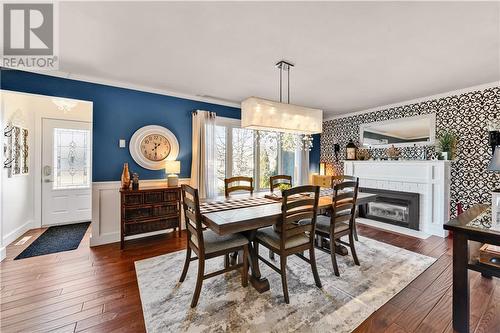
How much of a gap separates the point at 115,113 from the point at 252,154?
276 centimetres

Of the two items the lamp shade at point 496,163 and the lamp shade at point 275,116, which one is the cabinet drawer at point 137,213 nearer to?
the lamp shade at point 275,116

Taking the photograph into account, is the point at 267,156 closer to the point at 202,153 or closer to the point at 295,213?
the point at 202,153

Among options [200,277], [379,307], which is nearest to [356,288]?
[379,307]

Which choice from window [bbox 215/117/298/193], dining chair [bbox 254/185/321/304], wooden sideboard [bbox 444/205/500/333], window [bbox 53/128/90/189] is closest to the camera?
wooden sideboard [bbox 444/205/500/333]

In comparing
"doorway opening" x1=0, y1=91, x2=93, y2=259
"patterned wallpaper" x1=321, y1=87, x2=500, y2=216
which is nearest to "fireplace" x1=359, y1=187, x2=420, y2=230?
"patterned wallpaper" x1=321, y1=87, x2=500, y2=216

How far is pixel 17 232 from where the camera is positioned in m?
3.48

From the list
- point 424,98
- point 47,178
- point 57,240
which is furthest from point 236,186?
point 424,98

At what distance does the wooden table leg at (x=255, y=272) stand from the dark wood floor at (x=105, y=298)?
0.85 meters

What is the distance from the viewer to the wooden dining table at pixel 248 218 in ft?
6.09

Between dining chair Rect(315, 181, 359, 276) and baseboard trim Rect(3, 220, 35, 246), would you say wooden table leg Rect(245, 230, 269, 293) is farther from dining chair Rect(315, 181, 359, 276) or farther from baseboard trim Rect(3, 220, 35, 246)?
baseboard trim Rect(3, 220, 35, 246)

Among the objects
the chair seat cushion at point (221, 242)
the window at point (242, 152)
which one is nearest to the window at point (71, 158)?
the window at point (242, 152)

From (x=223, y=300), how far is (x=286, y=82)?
299cm

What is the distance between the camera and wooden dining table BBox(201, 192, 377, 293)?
73.1 inches

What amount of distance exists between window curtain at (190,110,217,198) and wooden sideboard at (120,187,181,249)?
551 millimetres
